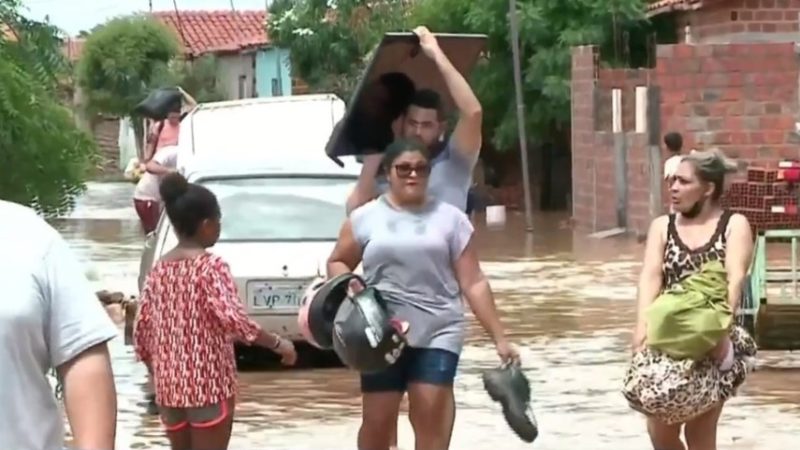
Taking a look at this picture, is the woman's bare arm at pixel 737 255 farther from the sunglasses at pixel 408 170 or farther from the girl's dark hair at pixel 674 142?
the girl's dark hair at pixel 674 142

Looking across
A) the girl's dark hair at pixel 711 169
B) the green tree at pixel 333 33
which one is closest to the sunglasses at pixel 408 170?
the girl's dark hair at pixel 711 169

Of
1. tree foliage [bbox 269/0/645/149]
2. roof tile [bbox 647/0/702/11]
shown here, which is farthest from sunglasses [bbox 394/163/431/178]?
tree foliage [bbox 269/0/645/149]

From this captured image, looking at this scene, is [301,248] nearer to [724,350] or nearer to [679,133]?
[724,350]

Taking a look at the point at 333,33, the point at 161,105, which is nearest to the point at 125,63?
the point at 333,33

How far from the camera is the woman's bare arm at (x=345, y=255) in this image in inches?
309

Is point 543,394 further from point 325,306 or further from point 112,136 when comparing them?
point 112,136

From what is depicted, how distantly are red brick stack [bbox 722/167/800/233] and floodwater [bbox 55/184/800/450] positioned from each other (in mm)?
3259

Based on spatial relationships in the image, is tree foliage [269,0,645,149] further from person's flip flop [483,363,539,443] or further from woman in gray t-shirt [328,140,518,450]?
person's flip flop [483,363,539,443]

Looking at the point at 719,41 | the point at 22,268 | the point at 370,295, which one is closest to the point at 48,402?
the point at 22,268

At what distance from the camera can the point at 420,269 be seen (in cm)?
763

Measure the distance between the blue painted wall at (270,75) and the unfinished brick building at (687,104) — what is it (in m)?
21.0

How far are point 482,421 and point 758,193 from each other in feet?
39.6

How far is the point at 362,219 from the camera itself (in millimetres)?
7805

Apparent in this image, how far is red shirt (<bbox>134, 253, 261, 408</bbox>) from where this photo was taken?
779 centimetres
